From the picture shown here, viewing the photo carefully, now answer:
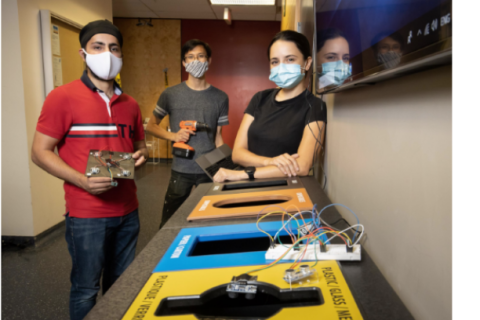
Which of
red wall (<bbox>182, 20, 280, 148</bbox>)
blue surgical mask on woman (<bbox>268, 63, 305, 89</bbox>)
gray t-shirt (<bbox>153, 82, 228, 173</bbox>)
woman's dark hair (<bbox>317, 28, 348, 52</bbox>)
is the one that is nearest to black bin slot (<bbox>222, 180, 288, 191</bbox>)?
blue surgical mask on woman (<bbox>268, 63, 305, 89</bbox>)

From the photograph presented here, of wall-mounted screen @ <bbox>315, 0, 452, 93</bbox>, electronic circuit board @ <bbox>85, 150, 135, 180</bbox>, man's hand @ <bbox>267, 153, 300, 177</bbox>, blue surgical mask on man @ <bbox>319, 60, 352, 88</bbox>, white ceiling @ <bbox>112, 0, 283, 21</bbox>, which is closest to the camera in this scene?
wall-mounted screen @ <bbox>315, 0, 452, 93</bbox>

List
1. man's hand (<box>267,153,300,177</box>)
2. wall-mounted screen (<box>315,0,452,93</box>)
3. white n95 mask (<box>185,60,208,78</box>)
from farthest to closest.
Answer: white n95 mask (<box>185,60,208,78</box>) < man's hand (<box>267,153,300,177</box>) < wall-mounted screen (<box>315,0,452,93</box>)

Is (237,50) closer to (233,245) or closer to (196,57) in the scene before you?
(196,57)

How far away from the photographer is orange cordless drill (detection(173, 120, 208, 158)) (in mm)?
2238

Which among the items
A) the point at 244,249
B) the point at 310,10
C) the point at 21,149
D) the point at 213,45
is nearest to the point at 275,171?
the point at 244,249

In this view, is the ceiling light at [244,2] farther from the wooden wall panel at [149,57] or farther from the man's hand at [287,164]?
the man's hand at [287,164]

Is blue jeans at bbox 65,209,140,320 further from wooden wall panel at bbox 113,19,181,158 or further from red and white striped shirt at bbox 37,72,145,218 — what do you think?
wooden wall panel at bbox 113,19,181,158

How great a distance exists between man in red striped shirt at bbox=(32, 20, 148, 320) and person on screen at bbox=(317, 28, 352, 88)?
3.06 ft

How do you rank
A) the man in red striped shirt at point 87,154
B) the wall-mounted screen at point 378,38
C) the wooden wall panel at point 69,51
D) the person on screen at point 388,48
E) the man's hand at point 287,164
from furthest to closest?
the wooden wall panel at point 69,51, the man's hand at point 287,164, the man in red striped shirt at point 87,154, the person on screen at point 388,48, the wall-mounted screen at point 378,38

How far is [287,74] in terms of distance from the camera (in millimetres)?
1618

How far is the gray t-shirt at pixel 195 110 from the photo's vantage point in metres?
2.33

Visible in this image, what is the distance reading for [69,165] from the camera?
4.73 feet

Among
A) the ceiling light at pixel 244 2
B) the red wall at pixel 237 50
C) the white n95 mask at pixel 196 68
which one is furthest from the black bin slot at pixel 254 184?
the red wall at pixel 237 50
